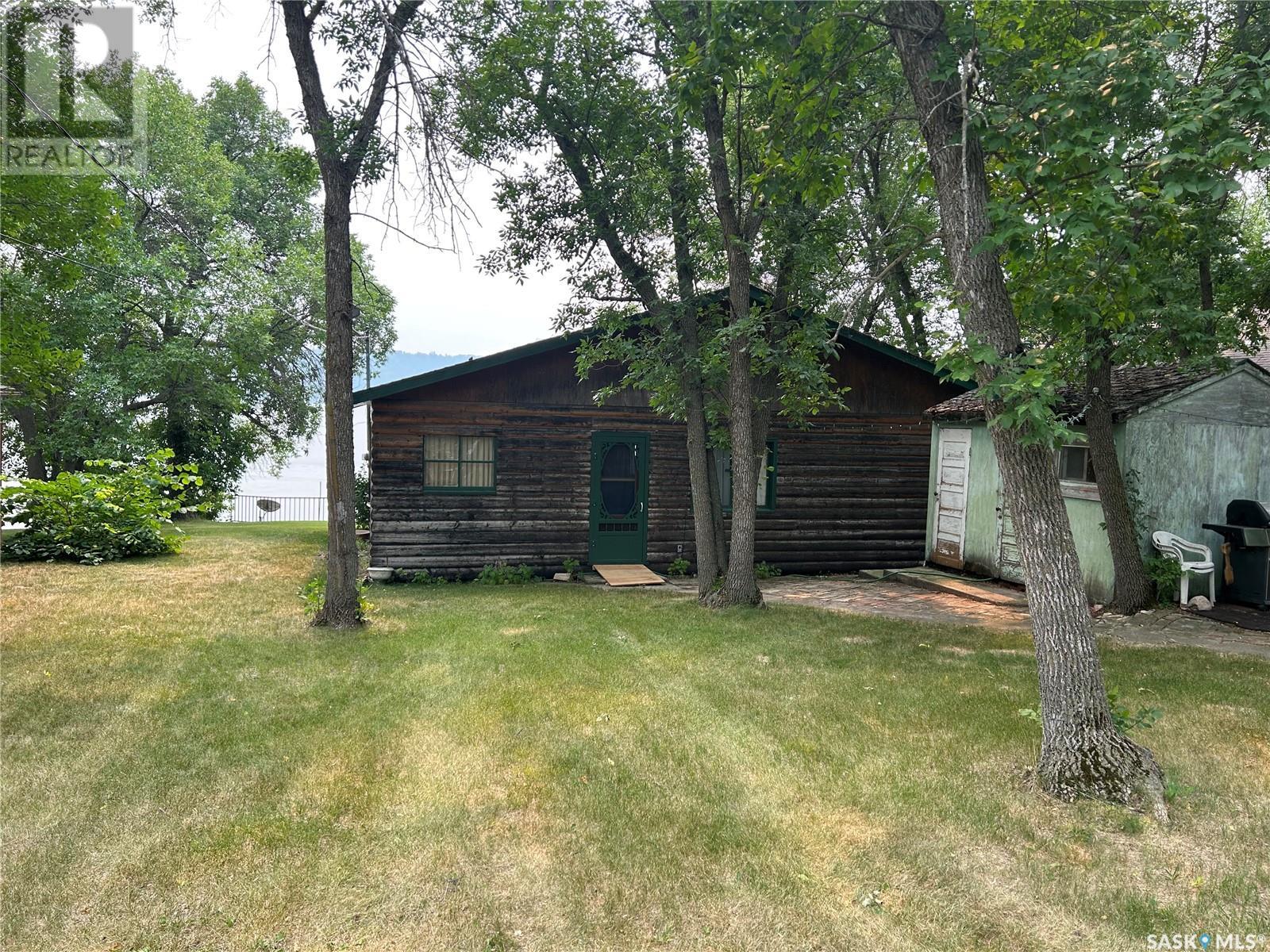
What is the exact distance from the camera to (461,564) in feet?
38.8

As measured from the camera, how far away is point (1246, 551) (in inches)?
356

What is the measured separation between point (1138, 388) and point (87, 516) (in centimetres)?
1564

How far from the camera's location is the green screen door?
12.3 m

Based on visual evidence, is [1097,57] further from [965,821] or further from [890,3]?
[965,821]

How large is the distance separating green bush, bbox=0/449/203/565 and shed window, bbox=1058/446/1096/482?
13727 mm


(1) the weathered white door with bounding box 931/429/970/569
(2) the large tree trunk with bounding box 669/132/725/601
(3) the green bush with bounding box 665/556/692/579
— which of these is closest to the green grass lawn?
(2) the large tree trunk with bounding box 669/132/725/601

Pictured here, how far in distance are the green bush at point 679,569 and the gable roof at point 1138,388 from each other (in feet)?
16.0

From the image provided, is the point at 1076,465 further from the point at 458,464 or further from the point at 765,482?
the point at 458,464

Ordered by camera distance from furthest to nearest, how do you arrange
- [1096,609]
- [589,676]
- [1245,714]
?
[1096,609] → [589,676] → [1245,714]

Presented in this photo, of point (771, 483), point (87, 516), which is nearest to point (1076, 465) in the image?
point (771, 483)

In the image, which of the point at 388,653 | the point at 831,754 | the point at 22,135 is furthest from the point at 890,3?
the point at 22,135

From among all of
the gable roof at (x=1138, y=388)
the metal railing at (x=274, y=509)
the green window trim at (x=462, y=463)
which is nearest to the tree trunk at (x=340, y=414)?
the green window trim at (x=462, y=463)

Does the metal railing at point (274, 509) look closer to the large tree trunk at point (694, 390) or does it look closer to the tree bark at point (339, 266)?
the tree bark at point (339, 266)

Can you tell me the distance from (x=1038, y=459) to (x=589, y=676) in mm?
3833
